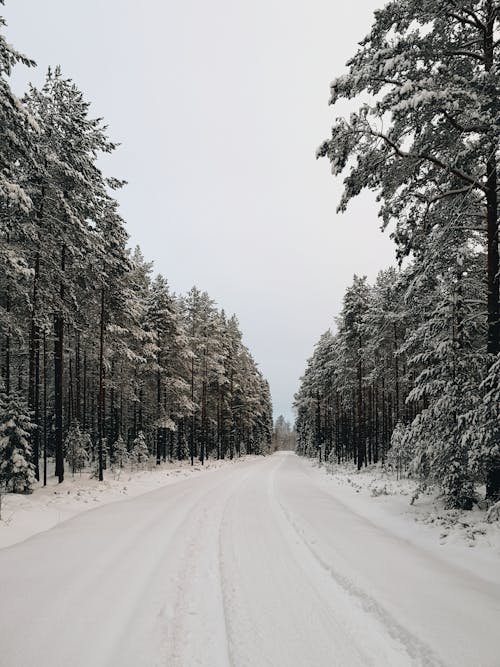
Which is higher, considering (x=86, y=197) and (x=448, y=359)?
(x=86, y=197)

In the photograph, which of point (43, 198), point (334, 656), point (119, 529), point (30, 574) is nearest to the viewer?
point (334, 656)

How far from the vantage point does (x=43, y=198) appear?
15.8 meters

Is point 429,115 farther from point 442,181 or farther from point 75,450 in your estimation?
point 75,450

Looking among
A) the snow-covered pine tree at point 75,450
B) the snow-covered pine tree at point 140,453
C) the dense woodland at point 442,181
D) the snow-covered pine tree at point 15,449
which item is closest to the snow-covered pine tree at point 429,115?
the dense woodland at point 442,181

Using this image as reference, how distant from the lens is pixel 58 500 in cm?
1310

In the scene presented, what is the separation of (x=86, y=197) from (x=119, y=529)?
13.6m

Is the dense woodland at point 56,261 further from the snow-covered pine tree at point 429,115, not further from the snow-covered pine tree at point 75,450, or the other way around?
the snow-covered pine tree at point 429,115

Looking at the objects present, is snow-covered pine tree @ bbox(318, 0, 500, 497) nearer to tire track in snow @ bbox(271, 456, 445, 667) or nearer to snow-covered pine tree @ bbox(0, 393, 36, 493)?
tire track in snow @ bbox(271, 456, 445, 667)

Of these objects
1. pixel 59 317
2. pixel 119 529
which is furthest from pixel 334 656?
pixel 59 317

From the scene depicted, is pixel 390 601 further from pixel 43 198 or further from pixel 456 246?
pixel 43 198

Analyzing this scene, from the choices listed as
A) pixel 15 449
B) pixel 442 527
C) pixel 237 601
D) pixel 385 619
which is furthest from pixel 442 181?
pixel 15 449

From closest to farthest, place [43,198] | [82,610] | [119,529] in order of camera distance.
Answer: [82,610]
[119,529]
[43,198]

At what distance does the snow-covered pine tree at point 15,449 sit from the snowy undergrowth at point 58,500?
0.63 meters

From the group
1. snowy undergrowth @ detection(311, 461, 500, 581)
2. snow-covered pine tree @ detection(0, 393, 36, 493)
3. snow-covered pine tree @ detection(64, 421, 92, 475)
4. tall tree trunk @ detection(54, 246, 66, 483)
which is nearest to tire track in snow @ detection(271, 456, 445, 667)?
snowy undergrowth @ detection(311, 461, 500, 581)
